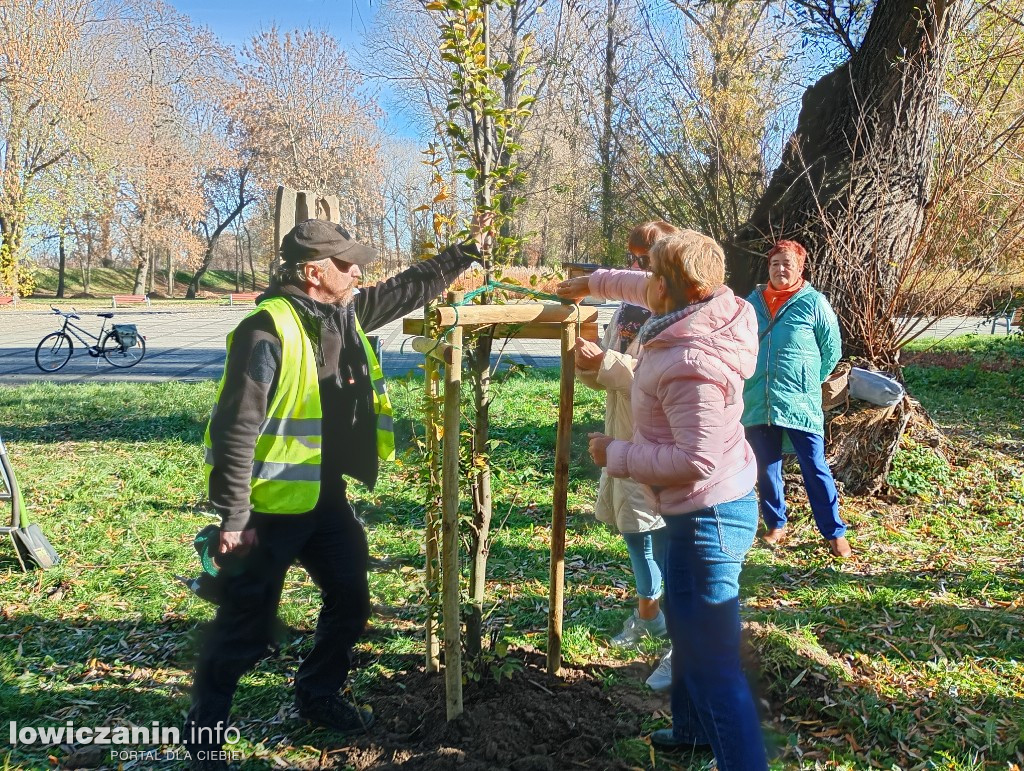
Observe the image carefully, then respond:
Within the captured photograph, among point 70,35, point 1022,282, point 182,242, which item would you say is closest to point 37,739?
point 1022,282

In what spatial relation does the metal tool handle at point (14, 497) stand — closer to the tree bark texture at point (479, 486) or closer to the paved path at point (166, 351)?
the tree bark texture at point (479, 486)

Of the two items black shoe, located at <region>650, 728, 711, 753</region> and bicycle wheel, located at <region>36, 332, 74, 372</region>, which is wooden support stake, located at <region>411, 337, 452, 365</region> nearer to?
black shoe, located at <region>650, 728, 711, 753</region>

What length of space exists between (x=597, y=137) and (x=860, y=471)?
14.5 feet

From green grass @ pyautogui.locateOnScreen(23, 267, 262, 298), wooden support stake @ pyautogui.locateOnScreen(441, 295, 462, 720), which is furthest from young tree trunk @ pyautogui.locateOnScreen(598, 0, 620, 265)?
green grass @ pyautogui.locateOnScreen(23, 267, 262, 298)

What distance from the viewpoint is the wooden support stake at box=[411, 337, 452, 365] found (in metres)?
2.47

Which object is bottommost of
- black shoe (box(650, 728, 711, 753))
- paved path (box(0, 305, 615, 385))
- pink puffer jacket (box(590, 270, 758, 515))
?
black shoe (box(650, 728, 711, 753))

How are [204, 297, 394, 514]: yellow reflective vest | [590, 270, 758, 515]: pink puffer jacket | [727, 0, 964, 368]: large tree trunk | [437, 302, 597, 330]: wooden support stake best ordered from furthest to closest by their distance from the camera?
[727, 0, 964, 368]: large tree trunk → [204, 297, 394, 514]: yellow reflective vest → [437, 302, 597, 330]: wooden support stake → [590, 270, 758, 515]: pink puffer jacket

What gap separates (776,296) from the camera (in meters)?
4.57

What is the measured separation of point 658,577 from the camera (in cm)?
354

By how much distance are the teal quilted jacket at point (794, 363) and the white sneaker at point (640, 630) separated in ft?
5.17

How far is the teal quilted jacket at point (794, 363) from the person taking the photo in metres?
4.48

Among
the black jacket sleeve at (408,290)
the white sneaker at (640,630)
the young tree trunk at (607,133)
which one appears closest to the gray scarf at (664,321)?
the black jacket sleeve at (408,290)

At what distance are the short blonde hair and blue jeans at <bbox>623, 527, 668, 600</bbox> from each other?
139 cm

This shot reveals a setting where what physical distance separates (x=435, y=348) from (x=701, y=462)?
3.16ft
